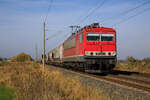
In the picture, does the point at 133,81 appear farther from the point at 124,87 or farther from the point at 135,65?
the point at 135,65

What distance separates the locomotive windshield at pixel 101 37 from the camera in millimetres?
15523

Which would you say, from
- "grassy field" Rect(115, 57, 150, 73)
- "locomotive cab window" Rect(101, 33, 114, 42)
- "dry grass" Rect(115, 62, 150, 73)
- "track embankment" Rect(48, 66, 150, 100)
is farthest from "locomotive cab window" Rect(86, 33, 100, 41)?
"grassy field" Rect(115, 57, 150, 73)

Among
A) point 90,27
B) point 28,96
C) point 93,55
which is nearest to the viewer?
point 28,96

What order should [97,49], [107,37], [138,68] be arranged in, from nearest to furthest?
[97,49]
[107,37]
[138,68]

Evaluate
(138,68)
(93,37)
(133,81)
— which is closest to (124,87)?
(133,81)

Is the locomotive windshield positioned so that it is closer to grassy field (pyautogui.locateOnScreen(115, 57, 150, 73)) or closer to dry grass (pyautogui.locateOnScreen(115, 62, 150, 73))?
dry grass (pyautogui.locateOnScreen(115, 62, 150, 73))

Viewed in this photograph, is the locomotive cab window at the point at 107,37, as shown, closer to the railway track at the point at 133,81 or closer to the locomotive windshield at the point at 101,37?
the locomotive windshield at the point at 101,37

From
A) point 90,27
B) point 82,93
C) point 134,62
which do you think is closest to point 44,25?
point 90,27

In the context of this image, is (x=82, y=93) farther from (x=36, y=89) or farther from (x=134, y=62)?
(x=134, y=62)

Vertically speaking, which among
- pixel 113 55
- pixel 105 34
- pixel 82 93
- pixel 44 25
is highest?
pixel 44 25

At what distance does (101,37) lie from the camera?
15633 millimetres

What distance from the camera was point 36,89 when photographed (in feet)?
20.8

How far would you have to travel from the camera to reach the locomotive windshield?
15523 millimetres

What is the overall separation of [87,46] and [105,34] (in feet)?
5.82
